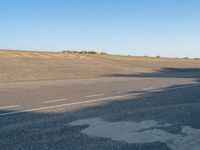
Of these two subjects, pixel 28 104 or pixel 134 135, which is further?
pixel 28 104

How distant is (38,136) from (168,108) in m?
5.37

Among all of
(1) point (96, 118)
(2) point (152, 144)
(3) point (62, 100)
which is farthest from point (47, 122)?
(3) point (62, 100)

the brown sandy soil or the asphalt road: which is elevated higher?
the asphalt road

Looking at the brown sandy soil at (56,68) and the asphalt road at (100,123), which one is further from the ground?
the asphalt road at (100,123)

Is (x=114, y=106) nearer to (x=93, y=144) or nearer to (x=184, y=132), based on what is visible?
(x=184, y=132)

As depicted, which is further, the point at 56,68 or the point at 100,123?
the point at 56,68

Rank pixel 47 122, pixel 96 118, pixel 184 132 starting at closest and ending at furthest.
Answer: pixel 184 132 < pixel 47 122 < pixel 96 118

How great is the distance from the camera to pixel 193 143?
781cm

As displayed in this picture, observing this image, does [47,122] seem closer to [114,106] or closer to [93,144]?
[93,144]

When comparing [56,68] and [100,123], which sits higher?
[100,123]

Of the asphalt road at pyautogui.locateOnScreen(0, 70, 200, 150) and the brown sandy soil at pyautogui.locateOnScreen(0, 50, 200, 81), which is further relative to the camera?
the brown sandy soil at pyautogui.locateOnScreen(0, 50, 200, 81)

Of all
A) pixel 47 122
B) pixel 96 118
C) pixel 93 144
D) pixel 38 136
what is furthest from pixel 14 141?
pixel 96 118

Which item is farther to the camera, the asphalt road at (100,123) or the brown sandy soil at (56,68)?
the brown sandy soil at (56,68)

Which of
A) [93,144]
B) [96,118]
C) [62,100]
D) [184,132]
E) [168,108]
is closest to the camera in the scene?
[93,144]
